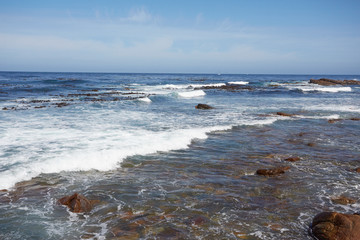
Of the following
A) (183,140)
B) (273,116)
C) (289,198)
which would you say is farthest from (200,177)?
(273,116)

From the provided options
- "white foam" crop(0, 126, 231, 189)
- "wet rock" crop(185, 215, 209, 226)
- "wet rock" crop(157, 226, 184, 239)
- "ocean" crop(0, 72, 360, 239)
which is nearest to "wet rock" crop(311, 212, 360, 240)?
"ocean" crop(0, 72, 360, 239)

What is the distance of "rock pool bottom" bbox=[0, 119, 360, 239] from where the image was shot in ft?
15.7

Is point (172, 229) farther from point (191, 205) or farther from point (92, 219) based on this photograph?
point (92, 219)

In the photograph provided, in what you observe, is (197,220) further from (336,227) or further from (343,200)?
(343,200)

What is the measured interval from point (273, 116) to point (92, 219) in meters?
15.1

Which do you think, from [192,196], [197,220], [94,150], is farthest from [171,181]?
[94,150]

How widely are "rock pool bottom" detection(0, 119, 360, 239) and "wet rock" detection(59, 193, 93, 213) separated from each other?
0.12m

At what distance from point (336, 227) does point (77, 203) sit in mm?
4338

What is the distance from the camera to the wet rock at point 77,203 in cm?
540

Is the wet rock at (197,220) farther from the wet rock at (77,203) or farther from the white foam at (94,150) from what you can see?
the white foam at (94,150)

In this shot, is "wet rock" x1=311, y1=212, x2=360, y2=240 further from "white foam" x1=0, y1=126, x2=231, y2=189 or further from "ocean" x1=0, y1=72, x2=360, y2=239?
"white foam" x1=0, y1=126, x2=231, y2=189

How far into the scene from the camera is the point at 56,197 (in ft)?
19.5

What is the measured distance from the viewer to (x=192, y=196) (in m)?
6.10

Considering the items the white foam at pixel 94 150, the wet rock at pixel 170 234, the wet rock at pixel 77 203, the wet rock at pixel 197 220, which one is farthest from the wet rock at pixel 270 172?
the wet rock at pixel 77 203
